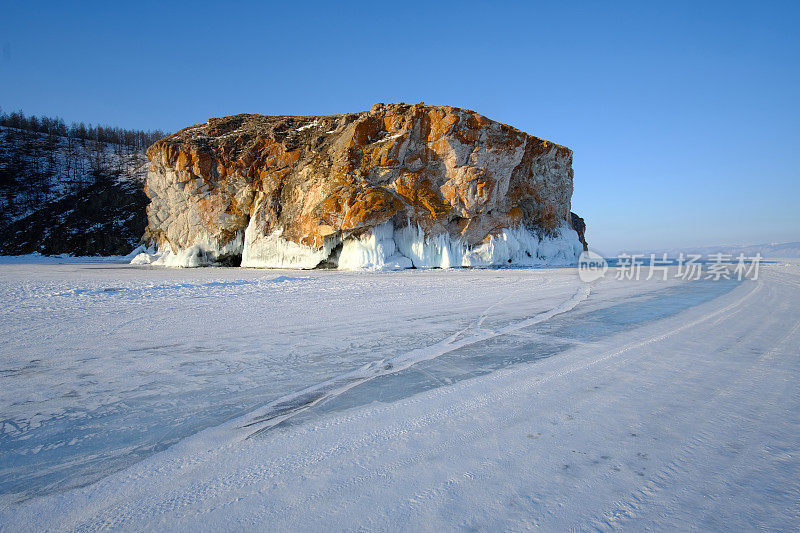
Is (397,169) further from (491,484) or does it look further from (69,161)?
(69,161)

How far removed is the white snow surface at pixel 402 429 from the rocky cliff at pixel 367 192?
21.4m

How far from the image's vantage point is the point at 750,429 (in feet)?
8.23

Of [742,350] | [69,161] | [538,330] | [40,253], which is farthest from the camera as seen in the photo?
[69,161]

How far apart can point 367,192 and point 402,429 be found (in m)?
24.7

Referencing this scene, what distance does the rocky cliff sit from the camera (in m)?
27.1

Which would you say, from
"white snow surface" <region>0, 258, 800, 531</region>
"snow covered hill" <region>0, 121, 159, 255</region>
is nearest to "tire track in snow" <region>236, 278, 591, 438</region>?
"white snow surface" <region>0, 258, 800, 531</region>

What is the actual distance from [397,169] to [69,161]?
8224 cm

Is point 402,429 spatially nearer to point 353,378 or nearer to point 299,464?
point 299,464

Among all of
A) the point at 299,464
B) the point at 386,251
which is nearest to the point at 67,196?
the point at 386,251

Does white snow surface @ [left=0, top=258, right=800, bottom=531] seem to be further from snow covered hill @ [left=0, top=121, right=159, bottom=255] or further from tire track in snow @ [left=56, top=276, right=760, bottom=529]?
snow covered hill @ [left=0, top=121, right=159, bottom=255]

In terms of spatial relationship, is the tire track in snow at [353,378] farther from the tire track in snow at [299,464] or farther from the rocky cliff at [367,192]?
the rocky cliff at [367,192]

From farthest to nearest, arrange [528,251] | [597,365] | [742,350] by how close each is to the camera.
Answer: [528,251] → [742,350] → [597,365]

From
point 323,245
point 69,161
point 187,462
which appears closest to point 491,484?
point 187,462

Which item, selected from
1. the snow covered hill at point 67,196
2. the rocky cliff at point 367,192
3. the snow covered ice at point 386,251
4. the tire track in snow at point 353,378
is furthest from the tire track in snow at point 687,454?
the snow covered hill at point 67,196
